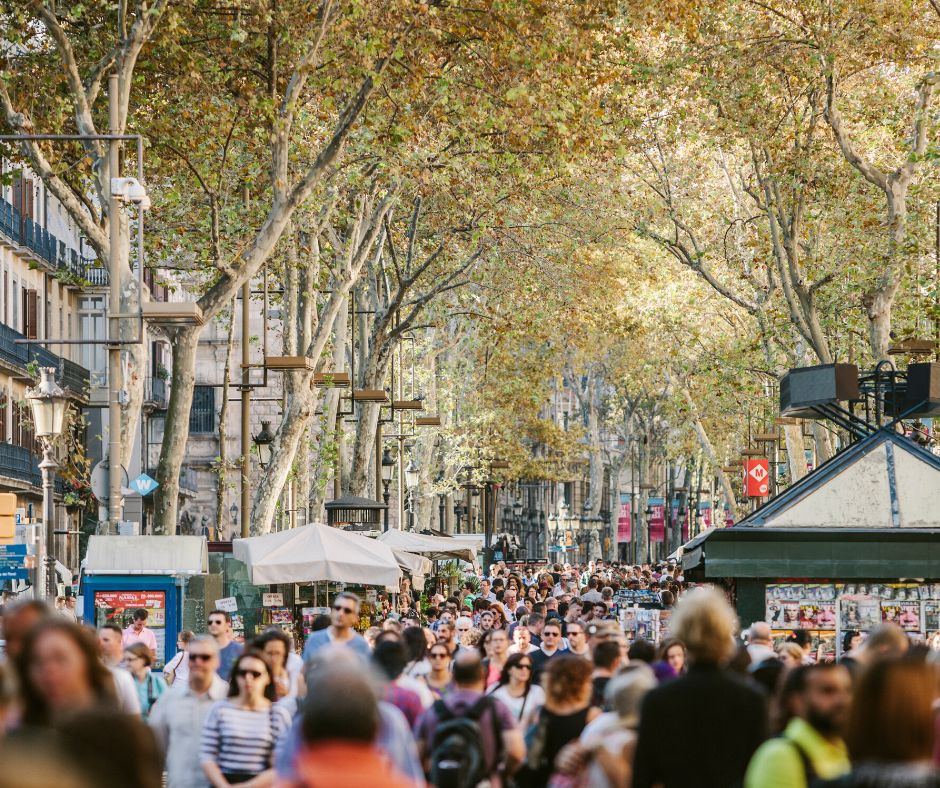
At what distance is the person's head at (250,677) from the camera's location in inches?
351

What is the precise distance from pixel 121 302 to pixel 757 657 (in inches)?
384

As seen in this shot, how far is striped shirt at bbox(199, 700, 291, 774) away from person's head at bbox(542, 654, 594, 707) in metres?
1.28

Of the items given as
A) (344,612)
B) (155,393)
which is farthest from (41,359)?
(344,612)

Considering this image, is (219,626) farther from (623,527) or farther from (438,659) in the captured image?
(623,527)

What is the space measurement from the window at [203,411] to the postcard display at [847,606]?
54.3 m

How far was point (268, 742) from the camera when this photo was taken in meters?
8.84

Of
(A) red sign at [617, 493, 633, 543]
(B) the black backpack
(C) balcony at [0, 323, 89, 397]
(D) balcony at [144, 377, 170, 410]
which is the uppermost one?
(D) balcony at [144, 377, 170, 410]

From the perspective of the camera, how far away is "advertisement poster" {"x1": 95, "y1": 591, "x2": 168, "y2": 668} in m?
19.6

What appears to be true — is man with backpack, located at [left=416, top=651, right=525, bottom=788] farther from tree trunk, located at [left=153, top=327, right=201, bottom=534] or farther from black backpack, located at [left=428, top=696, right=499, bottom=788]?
tree trunk, located at [left=153, top=327, right=201, bottom=534]

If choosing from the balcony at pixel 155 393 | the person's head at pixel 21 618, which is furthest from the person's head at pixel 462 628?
the balcony at pixel 155 393

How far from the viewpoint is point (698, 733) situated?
6555 millimetres

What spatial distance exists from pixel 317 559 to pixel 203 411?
51.7 m

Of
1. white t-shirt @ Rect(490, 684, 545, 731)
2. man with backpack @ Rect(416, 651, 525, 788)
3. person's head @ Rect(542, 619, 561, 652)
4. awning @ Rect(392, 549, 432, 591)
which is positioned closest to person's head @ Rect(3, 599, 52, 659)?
man with backpack @ Rect(416, 651, 525, 788)

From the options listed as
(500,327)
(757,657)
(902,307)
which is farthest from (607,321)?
(757,657)
